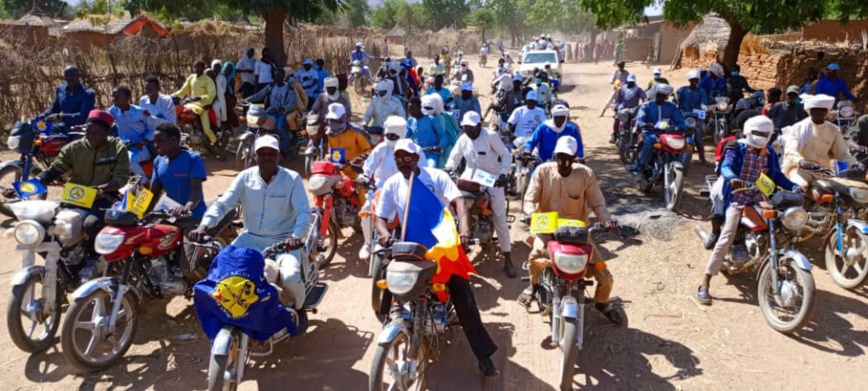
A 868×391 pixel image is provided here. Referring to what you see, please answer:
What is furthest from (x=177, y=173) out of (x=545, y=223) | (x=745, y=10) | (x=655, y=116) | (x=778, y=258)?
(x=745, y=10)

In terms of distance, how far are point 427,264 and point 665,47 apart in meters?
36.3

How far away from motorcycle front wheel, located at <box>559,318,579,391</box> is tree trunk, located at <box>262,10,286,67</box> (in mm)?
14142

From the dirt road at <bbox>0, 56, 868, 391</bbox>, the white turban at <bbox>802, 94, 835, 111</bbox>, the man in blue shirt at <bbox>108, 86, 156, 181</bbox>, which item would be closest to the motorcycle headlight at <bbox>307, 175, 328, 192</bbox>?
the dirt road at <bbox>0, 56, 868, 391</bbox>

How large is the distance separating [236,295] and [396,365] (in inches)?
42.3

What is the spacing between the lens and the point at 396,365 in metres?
3.79

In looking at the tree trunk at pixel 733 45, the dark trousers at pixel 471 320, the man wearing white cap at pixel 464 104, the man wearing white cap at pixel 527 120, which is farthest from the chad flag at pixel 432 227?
the tree trunk at pixel 733 45

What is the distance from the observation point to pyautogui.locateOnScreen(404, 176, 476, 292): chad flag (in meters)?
3.99

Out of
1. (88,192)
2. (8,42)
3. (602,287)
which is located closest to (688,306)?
(602,287)

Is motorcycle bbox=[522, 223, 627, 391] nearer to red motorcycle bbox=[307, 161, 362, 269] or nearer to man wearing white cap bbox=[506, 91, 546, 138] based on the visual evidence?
red motorcycle bbox=[307, 161, 362, 269]

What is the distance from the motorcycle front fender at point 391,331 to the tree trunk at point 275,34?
1401cm

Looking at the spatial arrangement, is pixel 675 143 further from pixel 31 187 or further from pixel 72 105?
pixel 72 105

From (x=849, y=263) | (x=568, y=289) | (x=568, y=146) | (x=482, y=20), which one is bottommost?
(x=849, y=263)

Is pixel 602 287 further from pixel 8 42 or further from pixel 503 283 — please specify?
pixel 8 42

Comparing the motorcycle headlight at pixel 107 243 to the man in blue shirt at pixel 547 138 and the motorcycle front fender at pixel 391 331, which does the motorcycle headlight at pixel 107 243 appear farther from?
the man in blue shirt at pixel 547 138
